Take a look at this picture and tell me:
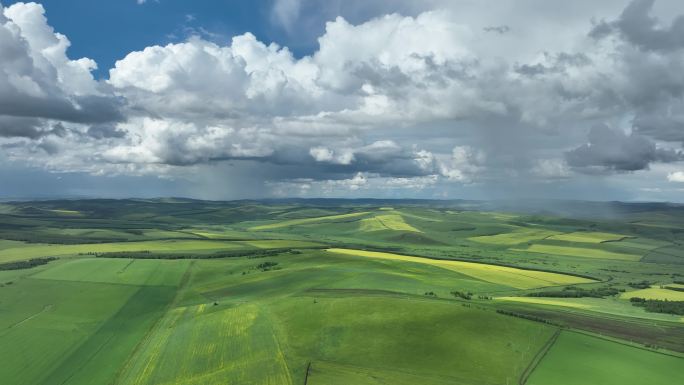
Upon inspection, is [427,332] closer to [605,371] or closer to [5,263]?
[605,371]

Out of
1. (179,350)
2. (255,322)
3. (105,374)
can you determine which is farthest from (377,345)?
(105,374)

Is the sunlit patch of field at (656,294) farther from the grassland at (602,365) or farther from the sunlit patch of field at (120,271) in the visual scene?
the sunlit patch of field at (120,271)

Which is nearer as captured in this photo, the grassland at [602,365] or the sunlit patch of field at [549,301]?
the grassland at [602,365]

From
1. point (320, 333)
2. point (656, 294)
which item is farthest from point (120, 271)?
point (656, 294)

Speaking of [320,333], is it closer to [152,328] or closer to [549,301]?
[152,328]

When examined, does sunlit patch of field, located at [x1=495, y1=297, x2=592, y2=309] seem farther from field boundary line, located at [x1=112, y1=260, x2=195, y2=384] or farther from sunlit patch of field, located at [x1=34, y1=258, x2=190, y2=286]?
sunlit patch of field, located at [x1=34, y1=258, x2=190, y2=286]

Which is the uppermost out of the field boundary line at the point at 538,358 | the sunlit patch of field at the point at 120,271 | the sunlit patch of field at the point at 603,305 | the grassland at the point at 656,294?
the sunlit patch of field at the point at 120,271

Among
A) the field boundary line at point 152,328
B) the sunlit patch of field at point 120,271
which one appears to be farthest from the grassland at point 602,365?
the sunlit patch of field at point 120,271
